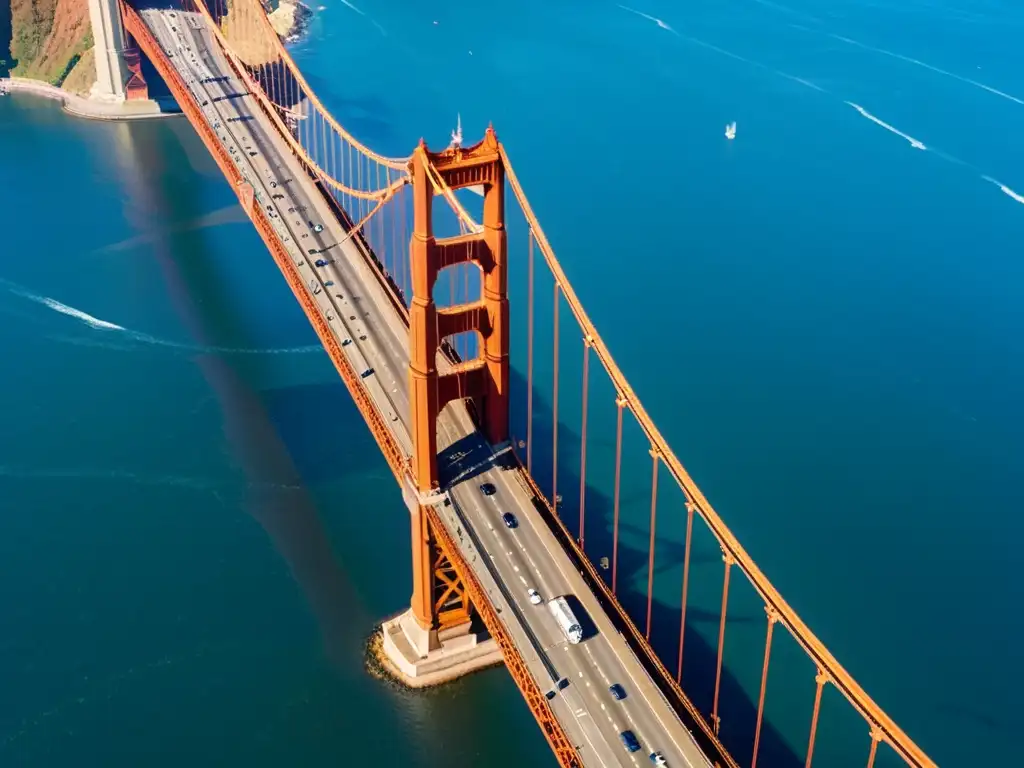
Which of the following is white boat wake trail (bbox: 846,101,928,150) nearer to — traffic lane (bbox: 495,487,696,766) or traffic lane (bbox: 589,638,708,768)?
traffic lane (bbox: 495,487,696,766)

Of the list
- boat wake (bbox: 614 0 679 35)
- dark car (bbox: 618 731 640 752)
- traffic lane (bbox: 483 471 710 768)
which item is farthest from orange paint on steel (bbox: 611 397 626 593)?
boat wake (bbox: 614 0 679 35)

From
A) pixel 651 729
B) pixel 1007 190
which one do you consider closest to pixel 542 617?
pixel 651 729

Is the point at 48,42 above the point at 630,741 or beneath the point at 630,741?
above

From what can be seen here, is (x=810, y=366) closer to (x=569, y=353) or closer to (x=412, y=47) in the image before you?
(x=569, y=353)

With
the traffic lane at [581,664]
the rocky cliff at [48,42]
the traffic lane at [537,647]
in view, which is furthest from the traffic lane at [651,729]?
the rocky cliff at [48,42]

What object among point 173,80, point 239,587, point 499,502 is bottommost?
point 239,587

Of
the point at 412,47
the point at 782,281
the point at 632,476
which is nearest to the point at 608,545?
the point at 632,476

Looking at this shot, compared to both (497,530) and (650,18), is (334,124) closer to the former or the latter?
(497,530)
